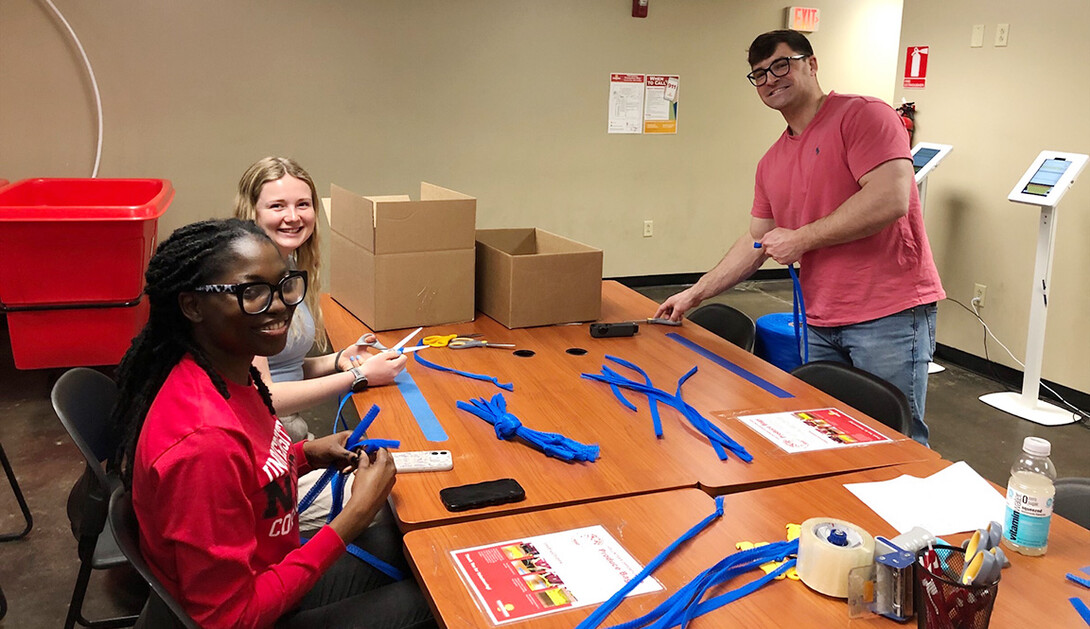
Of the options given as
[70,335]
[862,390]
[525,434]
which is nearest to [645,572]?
[525,434]

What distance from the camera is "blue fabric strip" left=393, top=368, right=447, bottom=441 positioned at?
1835 mm

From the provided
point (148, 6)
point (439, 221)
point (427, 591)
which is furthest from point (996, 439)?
point (148, 6)

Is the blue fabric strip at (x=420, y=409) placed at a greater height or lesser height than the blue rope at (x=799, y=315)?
lesser

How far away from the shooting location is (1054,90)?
4094 millimetres

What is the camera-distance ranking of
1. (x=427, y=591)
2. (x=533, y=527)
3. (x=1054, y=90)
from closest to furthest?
1. (x=427, y=591)
2. (x=533, y=527)
3. (x=1054, y=90)

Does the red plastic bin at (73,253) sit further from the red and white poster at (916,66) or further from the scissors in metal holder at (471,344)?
the red and white poster at (916,66)

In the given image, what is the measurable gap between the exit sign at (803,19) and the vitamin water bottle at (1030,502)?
5566mm

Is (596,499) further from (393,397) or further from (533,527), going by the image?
(393,397)

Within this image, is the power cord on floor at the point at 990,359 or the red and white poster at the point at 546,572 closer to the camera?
the red and white poster at the point at 546,572

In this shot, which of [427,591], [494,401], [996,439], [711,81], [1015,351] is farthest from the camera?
[711,81]

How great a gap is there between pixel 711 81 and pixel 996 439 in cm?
347

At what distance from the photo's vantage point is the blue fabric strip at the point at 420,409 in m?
1.83

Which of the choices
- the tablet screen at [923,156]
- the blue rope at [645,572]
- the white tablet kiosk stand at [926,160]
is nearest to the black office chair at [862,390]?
the blue rope at [645,572]

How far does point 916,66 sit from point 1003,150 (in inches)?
31.2
